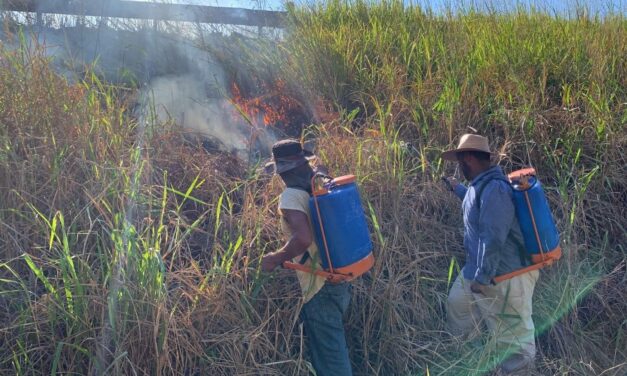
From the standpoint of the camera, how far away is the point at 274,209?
3.97 m

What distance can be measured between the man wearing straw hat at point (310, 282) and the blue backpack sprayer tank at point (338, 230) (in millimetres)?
55

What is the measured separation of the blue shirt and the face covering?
3.23 ft

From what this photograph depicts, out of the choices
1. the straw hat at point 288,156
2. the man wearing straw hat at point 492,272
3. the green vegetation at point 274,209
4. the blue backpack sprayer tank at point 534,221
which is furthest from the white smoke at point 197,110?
the blue backpack sprayer tank at point 534,221

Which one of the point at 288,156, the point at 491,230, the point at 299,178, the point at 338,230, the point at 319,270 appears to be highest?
the point at 288,156

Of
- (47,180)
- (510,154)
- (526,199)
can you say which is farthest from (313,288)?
(510,154)

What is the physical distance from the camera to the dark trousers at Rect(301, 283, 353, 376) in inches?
129

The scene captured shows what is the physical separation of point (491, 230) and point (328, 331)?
1.02m

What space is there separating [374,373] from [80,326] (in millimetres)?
1554

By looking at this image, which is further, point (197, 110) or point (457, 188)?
point (197, 110)

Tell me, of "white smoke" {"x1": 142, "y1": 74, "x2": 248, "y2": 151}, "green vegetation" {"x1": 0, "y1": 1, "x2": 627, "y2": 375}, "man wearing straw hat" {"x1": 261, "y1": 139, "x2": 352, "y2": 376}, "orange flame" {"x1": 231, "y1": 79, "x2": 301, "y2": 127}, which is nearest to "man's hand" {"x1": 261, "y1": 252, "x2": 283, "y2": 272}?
"man wearing straw hat" {"x1": 261, "y1": 139, "x2": 352, "y2": 376}

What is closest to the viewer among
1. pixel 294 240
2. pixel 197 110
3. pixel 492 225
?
pixel 294 240

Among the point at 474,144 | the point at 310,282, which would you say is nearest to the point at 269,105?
the point at 474,144

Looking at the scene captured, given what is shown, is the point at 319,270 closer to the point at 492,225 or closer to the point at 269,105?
the point at 492,225

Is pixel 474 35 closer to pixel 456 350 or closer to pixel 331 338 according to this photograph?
pixel 456 350
